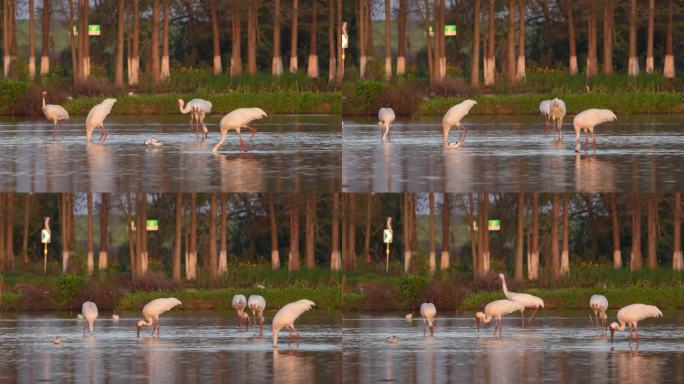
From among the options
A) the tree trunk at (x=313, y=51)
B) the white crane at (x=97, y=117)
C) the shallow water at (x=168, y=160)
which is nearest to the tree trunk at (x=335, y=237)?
the shallow water at (x=168, y=160)

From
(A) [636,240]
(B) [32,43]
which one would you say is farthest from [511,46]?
(B) [32,43]

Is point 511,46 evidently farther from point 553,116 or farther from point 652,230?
point 652,230

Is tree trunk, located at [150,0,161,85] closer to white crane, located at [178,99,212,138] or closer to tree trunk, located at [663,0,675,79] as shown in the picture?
white crane, located at [178,99,212,138]

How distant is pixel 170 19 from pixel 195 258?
6.74m

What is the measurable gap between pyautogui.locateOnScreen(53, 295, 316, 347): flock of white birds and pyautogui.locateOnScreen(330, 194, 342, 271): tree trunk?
1.80 meters

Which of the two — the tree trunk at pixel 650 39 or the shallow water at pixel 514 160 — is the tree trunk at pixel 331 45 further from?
the tree trunk at pixel 650 39

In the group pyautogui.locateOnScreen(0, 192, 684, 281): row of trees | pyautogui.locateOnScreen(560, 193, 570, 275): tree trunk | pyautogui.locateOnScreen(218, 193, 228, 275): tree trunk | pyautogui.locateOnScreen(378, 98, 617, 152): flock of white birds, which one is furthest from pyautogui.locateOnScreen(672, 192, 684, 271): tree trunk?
pyautogui.locateOnScreen(218, 193, 228, 275): tree trunk

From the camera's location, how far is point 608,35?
34.1 metres

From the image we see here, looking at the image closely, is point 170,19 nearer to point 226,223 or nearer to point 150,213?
point 226,223

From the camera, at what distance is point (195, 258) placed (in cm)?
3756

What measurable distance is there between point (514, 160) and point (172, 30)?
28.5ft

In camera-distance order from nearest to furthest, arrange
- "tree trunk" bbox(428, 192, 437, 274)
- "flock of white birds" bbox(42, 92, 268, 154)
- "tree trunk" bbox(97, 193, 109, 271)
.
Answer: "flock of white birds" bbox(42, 92, 268, 154)
"tree trunk" bbox(428, 192, 437, 274)
"tree trunk" bbox(97, 193, 109, 271)

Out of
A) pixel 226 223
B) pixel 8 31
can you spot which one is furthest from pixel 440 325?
pixel 8 31

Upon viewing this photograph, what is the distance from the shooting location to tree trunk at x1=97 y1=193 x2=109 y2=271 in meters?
39.5
